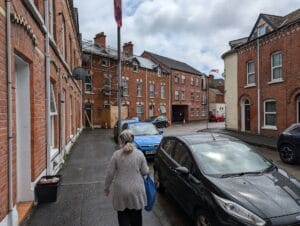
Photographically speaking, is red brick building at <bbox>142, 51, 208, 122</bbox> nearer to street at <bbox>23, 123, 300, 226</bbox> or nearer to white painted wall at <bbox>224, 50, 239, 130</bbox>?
white painted wall at <bbox>224, 50, 239, 130</bbox>

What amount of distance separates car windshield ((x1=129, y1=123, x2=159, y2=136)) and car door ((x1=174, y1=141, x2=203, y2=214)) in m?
7.28

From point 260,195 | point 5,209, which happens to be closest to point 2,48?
point 5,209

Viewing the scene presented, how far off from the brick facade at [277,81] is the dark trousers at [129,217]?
594 inches

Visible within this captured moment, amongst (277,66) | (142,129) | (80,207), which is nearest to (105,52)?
(277,66)

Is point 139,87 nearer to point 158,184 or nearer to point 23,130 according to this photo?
point 158,184

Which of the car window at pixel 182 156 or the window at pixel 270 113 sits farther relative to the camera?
the window at pixel 270 113

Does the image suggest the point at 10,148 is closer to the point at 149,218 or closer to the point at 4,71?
the point at 4,71

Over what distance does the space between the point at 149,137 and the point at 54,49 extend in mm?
5585

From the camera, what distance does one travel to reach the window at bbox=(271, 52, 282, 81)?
17.6 m

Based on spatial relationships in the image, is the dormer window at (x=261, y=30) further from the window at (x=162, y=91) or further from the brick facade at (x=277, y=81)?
the window at (x=162, y=91)

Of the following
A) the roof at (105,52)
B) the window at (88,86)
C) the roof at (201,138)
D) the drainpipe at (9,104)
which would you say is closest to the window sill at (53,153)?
the drainpipe at (9,104)

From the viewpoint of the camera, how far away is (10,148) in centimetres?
423

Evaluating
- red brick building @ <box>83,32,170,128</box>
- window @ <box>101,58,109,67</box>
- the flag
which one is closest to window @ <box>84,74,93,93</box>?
red brick building @ <box>83,32,170,128</box>

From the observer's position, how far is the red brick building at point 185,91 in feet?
148
